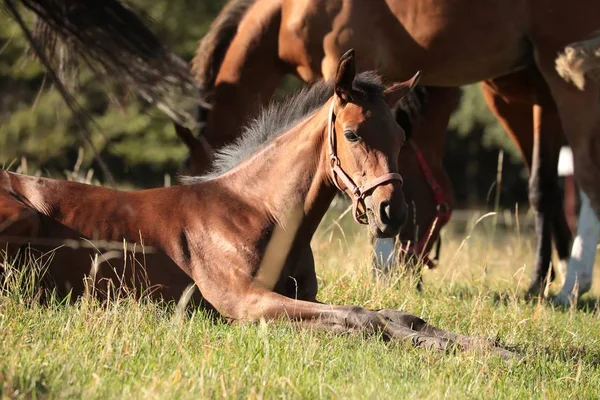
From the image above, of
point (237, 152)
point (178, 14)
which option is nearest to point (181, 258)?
point (237, 152)

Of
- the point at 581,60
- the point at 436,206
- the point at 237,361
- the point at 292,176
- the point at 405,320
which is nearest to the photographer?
the point at 237,361

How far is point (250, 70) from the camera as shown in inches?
315

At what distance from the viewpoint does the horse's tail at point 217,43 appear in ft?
26.8

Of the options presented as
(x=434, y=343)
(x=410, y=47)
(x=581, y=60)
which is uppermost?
(x=581, y=60)

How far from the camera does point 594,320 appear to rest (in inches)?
256

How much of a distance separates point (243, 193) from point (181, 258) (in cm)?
54

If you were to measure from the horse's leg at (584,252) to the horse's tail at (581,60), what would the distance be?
1.34 meters

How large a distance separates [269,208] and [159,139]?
15538mm

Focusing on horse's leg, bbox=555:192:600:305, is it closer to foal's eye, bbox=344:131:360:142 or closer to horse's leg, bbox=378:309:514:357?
horse's leg, bbox=378:309:514:357

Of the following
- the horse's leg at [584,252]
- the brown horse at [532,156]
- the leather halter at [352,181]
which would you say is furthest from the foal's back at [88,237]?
the horse's leg at [584,252]

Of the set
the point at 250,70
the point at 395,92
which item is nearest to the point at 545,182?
the point at 250,70

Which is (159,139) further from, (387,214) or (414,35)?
(387,214)

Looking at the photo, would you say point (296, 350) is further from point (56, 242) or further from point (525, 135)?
point (525, 135)

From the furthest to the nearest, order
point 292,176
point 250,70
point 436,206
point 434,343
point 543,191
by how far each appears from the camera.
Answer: point 543,191, point 436,206, point 250,70, point 292,176, point 434,343
